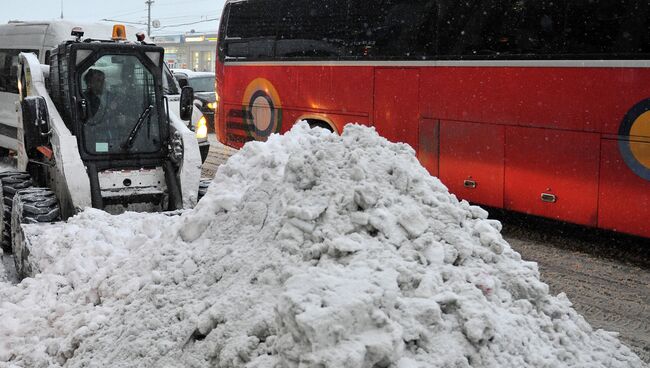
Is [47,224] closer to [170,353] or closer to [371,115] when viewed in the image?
[170,353]

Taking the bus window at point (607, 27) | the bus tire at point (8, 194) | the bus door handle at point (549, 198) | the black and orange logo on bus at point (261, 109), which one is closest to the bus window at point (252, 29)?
the black and orange logo on bus at point (261, 109)

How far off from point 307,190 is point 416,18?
6256 mm

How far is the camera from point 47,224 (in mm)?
6379

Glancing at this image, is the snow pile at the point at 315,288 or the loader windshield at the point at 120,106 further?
the loader windshield at the point at 120,106

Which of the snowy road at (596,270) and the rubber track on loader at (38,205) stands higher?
the rubber track on loader at (38,205)

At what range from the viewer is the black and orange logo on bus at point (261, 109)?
12805 mm

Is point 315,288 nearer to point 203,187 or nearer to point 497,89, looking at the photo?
point 203,187

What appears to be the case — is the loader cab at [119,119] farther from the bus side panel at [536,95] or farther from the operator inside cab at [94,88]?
the bus side panel at [536,95]

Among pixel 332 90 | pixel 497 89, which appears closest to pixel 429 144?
pixel 497 89

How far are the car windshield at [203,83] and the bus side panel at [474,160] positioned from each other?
1404 centimetres

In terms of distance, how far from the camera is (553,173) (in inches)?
348

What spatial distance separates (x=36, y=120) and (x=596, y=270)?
6.11m

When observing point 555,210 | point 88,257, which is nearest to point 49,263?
point 88,257

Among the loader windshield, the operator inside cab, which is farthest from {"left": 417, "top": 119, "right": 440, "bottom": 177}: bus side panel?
the operator inside cab
